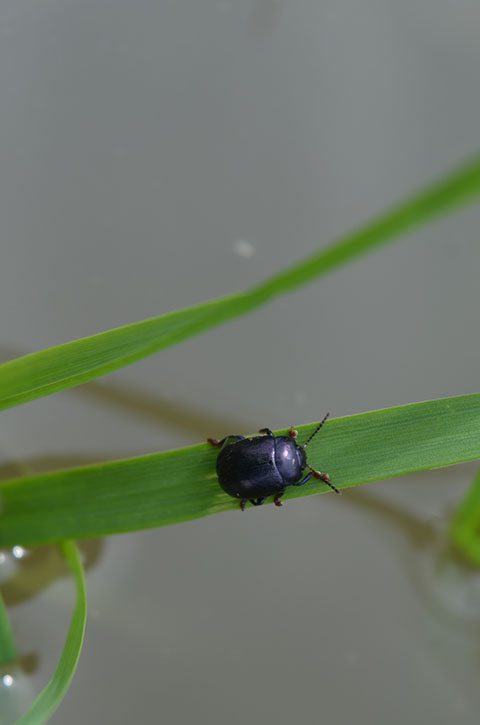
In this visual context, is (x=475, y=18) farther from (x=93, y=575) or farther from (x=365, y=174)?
(x=93, y=575)

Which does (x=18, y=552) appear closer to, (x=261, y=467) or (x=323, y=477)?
(x=261, y=467)

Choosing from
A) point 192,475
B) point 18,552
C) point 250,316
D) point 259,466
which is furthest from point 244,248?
point 18,552

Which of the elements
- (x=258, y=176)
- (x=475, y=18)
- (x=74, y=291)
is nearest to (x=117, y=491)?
(x=74, y=291)

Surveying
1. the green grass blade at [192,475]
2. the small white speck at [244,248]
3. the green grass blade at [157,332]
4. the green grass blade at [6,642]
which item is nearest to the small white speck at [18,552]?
the green grass blade at [6,642]

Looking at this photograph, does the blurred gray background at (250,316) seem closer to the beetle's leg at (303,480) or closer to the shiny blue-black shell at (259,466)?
the shiny blue-black shell at (259,466)

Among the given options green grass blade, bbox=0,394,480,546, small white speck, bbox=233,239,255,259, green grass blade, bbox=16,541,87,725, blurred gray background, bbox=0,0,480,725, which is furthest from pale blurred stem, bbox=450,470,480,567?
small white speck, bbox=233,239,255,259

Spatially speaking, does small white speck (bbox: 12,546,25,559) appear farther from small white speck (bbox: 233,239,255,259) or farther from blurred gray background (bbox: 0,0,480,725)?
small white speck (bbox: 233,239,255,259)
